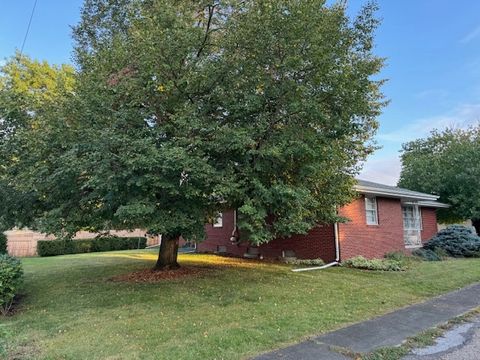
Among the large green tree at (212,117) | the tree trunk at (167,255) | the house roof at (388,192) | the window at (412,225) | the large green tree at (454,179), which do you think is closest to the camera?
the large green tree at (212,117)

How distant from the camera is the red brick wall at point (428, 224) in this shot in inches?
813

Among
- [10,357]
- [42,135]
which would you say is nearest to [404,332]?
[10,357]

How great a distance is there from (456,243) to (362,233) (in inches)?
236

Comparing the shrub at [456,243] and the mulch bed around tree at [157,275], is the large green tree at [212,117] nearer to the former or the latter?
the mulch bed around tree at [157,275]

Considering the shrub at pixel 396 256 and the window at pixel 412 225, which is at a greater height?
the window at pixel 412 225

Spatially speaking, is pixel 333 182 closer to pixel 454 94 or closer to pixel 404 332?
pixel 404 332

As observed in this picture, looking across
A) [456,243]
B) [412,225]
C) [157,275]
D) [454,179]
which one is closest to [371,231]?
[456,243]

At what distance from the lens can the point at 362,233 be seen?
49.4 ft

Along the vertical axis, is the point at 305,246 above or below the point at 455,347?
above

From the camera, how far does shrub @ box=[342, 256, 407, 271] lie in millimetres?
13004

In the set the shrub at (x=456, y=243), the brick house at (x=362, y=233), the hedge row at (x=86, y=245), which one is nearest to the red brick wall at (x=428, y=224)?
the brick house at (x=362, y=233)

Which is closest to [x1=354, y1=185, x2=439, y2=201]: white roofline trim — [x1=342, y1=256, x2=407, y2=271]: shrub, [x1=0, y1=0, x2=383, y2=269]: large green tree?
[x1=342, y1=256, x2=407, y2=271]: shrub

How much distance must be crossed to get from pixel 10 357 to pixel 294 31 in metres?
7.87

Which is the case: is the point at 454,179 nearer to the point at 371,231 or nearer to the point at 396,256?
the point at 396,256
